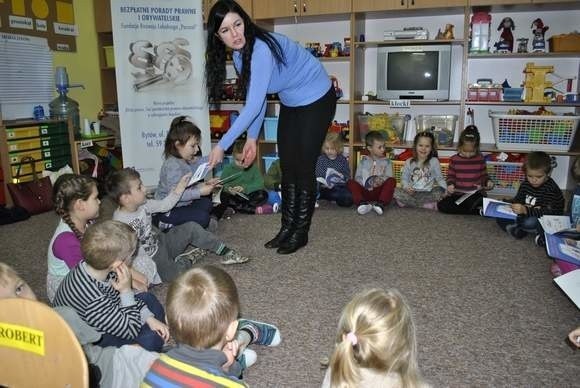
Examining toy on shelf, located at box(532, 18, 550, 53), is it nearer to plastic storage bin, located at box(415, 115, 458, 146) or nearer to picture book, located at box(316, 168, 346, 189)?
plastic storage bin, located at box(415, 115, 458, 146)

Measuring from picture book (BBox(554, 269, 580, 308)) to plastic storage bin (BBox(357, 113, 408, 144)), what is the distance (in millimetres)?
2424

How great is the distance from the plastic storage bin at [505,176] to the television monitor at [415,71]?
2.27 feet

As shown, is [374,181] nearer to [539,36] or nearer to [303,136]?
[303,136]

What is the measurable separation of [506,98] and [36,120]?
3718 mm

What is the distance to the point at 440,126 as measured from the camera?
425 cm

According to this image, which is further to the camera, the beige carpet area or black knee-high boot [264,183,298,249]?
black knee-high boot [264,183,298,249]


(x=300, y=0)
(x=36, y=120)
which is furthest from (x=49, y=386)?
(x=300, y=0)

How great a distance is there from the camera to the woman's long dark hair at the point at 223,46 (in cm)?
212

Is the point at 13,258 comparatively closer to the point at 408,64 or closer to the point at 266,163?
the point at 266,163

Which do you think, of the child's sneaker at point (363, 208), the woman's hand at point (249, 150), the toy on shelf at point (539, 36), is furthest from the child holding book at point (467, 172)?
the woman's hand at point (249, 150)

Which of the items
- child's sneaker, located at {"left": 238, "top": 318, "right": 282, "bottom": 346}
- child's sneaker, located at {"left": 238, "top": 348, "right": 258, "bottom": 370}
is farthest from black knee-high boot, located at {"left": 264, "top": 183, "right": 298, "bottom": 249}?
child's sneaker, located at {"left": 238, "top": 348, "right": 258, "bottom": 370}

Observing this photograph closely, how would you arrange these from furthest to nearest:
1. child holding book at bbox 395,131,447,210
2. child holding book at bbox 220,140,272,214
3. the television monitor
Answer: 1. the television monitor
2. child holding book at bbox 395,131,447,210
3. child holding book at bbox 220,140,272,214

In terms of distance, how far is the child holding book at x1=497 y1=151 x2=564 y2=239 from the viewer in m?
2.86

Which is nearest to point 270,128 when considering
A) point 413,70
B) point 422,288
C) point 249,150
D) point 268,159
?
point 268,159
